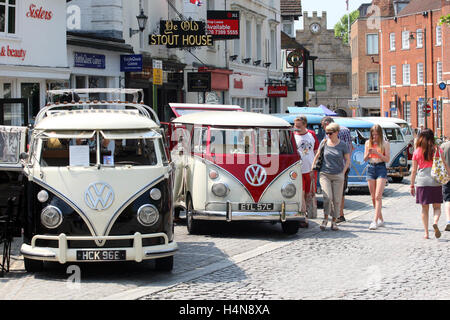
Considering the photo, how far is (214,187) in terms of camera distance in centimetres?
1320

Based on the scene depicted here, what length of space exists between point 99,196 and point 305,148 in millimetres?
6194

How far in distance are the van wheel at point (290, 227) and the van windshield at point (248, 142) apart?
46.1 inches

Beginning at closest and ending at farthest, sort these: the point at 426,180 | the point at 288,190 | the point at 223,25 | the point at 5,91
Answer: the point at 426,180, the point at 288,190, the point at 5,91, the point at 223,25

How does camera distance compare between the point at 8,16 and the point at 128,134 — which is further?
the point at 8,16

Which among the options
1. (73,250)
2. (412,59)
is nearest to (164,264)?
(73,250)

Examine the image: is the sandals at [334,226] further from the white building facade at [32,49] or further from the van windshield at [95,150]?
the white building facade at [32,49]

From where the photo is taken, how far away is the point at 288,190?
43.7 feet

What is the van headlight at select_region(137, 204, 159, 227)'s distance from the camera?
965 cm

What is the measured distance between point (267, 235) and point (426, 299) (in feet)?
18.1

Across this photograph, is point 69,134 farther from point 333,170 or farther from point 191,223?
point 333,170

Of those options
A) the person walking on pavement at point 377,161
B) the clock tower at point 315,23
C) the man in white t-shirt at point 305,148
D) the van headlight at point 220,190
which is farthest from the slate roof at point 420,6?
the van headlight at point 220,190

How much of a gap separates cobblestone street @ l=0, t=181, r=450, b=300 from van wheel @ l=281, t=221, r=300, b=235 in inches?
5.8

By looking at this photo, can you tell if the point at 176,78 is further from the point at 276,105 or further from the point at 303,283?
the point at 303,283

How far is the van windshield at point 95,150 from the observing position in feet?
32.8
